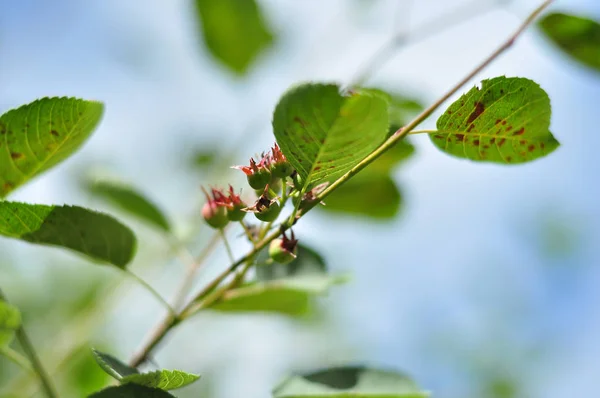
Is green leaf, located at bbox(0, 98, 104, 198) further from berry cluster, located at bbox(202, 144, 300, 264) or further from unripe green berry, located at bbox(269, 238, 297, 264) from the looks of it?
unripe green berry, located at bbox(269, 238, 297, 264)

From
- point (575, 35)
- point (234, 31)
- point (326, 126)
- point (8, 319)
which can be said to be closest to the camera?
point (326, 126)

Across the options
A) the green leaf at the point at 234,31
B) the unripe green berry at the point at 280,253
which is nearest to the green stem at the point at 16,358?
the unripe green berry at the point at 280,253

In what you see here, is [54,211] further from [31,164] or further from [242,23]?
[242,23]

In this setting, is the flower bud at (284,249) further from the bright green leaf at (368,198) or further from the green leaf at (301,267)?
the bright green leaf at (368,198)

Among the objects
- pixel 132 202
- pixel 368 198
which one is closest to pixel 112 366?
pixel 132 202

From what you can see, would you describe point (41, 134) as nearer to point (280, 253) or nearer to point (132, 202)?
point (280, 253)
